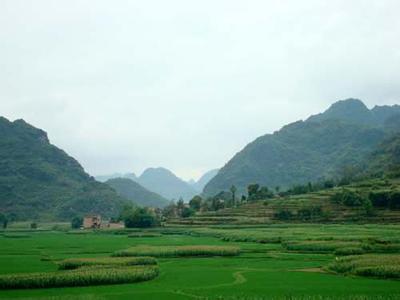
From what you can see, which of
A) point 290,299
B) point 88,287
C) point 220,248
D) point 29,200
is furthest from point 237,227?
point 29,200

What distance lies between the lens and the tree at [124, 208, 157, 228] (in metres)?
106

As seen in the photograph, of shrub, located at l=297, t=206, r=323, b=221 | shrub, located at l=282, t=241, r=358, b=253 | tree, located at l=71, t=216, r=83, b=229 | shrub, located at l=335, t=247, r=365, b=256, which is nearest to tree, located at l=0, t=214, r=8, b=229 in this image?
tree, located at l=71, t=216, r=83, b=229

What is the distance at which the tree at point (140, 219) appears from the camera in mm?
105688

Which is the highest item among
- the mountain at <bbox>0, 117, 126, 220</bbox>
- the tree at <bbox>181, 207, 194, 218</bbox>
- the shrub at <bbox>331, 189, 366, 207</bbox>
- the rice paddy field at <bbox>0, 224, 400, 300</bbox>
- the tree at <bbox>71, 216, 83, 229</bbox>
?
the mountain at <bbox>0, 117, 126, 220</bbox>

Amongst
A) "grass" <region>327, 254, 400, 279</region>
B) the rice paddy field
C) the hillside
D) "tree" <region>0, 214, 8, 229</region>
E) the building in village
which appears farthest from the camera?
"tree" <region>0, 214, 8, 229</region>

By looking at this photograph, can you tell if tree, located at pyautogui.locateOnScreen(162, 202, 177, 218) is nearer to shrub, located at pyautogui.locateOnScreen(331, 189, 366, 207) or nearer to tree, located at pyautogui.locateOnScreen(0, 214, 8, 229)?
tree, located at pyautogui.locateOnScreen(0, 214, 8, 229)

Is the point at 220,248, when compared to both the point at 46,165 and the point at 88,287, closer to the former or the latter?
the point at 88,287

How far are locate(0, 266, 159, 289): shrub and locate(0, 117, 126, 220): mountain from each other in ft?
363

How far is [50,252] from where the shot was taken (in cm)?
5600

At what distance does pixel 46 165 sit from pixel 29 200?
928 inches

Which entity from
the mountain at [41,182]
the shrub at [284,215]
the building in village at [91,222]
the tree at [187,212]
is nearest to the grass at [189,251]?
the shrub at [284,215]

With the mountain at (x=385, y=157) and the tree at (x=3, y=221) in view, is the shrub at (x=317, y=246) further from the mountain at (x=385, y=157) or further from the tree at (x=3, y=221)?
the mountain at (x=385, y=157)

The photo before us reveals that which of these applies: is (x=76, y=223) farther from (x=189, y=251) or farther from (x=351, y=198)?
(x=189, y=251)

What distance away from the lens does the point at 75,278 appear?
108 feet
